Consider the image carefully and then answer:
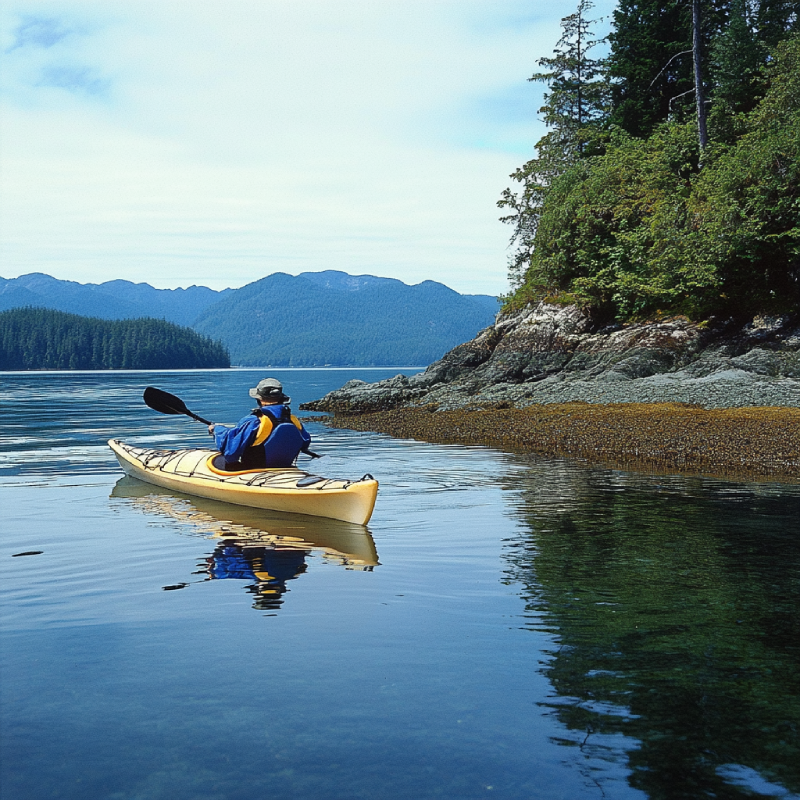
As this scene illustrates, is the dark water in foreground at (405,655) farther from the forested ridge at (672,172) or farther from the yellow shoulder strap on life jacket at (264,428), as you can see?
the forested ridge at (672,172)

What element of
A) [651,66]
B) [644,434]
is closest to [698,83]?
[651,66]

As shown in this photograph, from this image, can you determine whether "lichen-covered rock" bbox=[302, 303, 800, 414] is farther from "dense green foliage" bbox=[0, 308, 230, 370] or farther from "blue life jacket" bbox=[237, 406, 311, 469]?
"dense green foliage" bbox=[0, 308, 230, 370]

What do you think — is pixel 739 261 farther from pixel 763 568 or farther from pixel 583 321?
pixel 763 568

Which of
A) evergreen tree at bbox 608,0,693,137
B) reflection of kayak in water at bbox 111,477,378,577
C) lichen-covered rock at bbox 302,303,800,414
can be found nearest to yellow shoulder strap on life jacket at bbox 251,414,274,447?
reflection of kayak in water at bbox 111,477,378,577

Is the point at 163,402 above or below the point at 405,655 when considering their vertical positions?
above

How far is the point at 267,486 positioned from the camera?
11992 mm

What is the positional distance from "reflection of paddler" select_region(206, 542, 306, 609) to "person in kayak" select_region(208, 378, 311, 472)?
2.49m

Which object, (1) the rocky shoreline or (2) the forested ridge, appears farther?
(2) the forested ridge

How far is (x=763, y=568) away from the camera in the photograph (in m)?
8.42

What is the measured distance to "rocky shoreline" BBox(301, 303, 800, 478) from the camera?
18.1 metres

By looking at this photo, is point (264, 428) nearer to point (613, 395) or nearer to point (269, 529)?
point (269, 529)

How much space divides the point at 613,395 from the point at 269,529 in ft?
55.1

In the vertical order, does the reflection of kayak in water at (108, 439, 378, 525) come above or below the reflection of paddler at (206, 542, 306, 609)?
above

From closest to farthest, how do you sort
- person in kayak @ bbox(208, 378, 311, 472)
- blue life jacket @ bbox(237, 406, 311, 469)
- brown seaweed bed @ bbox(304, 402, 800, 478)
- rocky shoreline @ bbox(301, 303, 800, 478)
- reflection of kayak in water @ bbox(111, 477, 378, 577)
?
1. reflection of kayak in water @ bbox(111, 477, 378, 577)
2. person in kayak @ bbox(208, 378, 311, 472)
3. blue life jacket @ bbox(237, 406, 311, 469)
4. brown seaweed bed @ bbox(304, 402, 800, 478)
5. rocky shoreline @ bbox(301, 303, 800, 478)
